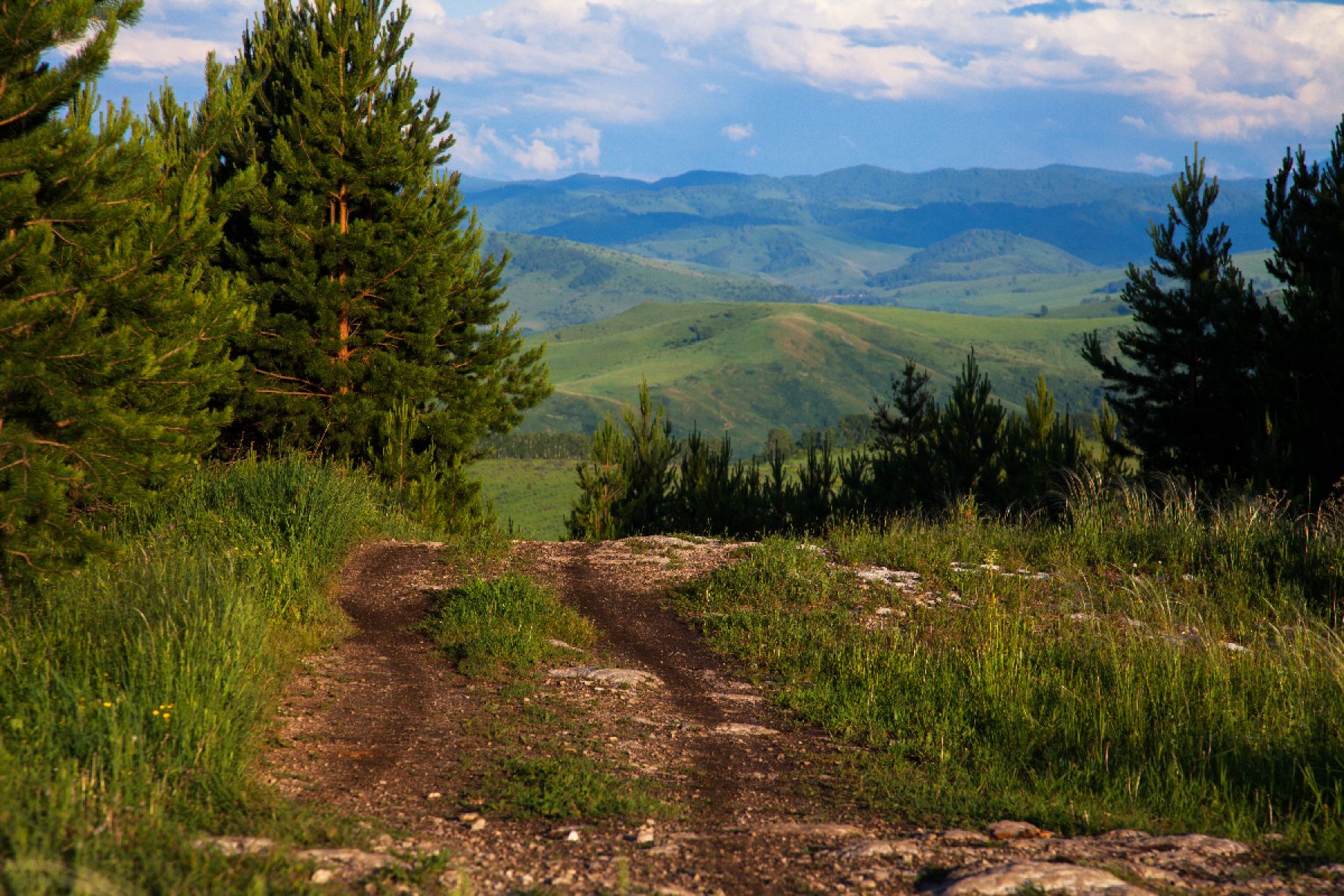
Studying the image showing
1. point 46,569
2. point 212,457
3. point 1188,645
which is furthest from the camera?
point 212,457

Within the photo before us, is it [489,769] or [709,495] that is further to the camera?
[709,495]

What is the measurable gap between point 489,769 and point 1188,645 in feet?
16.9

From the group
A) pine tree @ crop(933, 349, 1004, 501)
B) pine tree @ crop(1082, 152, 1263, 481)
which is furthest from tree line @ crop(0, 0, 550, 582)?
pine tree @ crop(1082, 152, 1263, 481)

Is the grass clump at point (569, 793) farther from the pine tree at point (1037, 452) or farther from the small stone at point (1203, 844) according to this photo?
the pine tree at point (1037, 452)

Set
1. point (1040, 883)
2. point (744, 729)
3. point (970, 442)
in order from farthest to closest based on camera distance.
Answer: point (970, 442) < point (744, 729) < point (1040, 883)

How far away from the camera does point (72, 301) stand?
19.0 ft

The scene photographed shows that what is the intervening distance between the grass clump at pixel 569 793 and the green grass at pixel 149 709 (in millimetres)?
925

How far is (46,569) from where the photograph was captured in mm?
5812

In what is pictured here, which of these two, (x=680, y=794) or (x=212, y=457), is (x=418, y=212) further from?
(x=680, y=794)

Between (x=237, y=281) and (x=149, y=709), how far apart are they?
8709mm

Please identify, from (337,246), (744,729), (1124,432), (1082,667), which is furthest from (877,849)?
(1124,432)

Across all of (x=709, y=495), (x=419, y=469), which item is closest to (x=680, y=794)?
(x=419, y=469)

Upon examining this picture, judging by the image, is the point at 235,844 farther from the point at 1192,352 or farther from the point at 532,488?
the point at 532,488

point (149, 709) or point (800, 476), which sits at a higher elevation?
point (149, 709)
